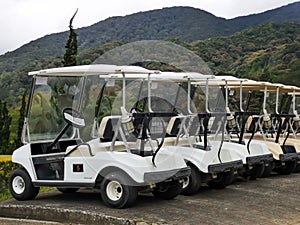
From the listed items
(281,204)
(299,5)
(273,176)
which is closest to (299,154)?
(273,176)

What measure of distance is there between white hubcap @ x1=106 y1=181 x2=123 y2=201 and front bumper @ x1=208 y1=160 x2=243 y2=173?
172 centimetres

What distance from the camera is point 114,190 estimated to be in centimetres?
724

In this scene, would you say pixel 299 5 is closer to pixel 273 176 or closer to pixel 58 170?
pixel 273 176

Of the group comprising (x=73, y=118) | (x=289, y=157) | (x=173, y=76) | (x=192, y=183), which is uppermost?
(x=173, y=76)

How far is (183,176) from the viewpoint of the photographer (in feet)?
25.0

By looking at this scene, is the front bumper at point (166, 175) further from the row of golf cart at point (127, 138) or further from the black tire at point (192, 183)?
the black tire at point (192, 183)

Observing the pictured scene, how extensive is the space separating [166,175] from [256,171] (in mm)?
3507

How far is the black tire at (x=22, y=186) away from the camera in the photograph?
7934 millimetres

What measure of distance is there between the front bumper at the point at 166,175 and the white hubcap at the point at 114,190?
0.39 metres

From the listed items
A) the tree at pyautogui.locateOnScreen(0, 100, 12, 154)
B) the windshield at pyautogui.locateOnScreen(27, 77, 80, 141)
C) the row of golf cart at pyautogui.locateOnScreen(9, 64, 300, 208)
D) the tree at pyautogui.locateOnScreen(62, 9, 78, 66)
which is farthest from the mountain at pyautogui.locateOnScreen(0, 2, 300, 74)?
the windshield at pyautogui.locateOnScreen(27, 77, 80, 141)

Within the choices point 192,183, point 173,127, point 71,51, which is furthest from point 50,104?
point 71,51

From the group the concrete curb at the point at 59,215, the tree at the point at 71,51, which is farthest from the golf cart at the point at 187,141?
the tree at the point at 71,51

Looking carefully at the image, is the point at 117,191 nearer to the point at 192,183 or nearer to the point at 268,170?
the point at 192,183

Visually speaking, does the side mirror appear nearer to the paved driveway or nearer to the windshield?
the windshield
